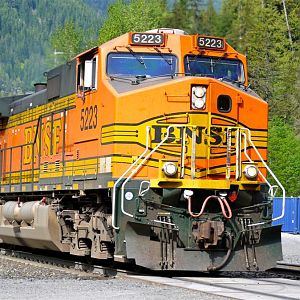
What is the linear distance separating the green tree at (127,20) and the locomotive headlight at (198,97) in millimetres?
45942

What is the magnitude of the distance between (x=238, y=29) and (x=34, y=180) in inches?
2079

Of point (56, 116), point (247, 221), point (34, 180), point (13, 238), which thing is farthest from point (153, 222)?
point (13, 238)

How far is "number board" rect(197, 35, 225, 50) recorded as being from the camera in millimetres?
13430

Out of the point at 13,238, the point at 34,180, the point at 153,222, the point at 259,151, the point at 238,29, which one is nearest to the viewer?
the point at 153,222

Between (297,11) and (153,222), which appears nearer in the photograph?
(153,222)

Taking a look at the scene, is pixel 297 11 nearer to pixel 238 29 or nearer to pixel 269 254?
pixel 238 29

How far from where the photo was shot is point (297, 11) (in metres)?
68.8

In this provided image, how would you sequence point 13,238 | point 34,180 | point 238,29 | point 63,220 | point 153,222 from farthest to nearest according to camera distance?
point 238,29, point 13,238, point 34,180, point 63,220, point 153,222

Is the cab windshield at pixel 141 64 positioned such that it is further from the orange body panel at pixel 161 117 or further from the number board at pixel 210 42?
the number board at pixel 210 42

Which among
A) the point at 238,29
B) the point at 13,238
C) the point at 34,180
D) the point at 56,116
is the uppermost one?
the point at 238,29

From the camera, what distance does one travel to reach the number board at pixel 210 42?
13.4 metres

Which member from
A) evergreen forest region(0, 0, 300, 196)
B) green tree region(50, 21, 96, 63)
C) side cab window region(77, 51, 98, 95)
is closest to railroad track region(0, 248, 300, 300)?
side cab window region(77, 51, 98, 95)

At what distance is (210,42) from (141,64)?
1.25m

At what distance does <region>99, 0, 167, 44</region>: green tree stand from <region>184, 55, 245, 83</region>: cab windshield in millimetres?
44891
